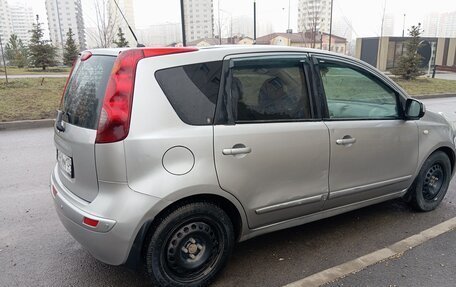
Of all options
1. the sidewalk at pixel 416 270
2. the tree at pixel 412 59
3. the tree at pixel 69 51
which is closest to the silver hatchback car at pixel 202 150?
the sidewalk at pixel 416 270

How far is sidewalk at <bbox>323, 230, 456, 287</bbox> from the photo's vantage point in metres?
2.82

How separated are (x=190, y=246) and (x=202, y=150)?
689 mm

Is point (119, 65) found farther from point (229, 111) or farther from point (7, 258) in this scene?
point (7, 258)

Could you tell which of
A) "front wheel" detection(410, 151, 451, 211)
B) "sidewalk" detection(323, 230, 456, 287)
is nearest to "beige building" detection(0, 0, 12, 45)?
"front wheel" detection(410, 151, 451, 211)

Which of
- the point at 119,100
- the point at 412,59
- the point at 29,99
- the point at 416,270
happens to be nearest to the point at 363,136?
the point at 416,270

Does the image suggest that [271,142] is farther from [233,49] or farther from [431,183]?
[431,183]

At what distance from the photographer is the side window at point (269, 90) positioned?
9.15 feet

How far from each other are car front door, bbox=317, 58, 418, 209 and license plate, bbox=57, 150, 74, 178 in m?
1.99

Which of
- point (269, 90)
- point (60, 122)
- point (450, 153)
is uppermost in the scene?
point (269, 90)

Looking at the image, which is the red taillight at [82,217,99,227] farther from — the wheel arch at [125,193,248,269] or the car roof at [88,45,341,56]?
the car roof at [88,45,341,56]

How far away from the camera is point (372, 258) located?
10.3 ft

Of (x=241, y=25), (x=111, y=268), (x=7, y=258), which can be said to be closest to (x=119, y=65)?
(x=111, y=268)

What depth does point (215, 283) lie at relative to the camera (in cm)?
285

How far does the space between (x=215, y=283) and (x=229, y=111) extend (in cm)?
127
